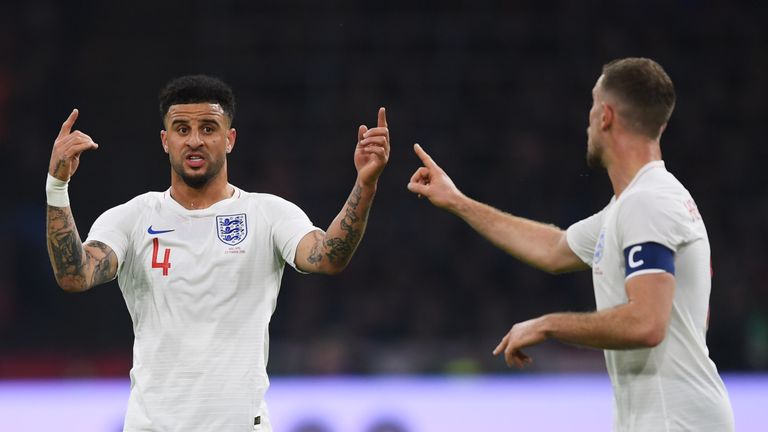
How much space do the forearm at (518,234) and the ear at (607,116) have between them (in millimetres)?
766

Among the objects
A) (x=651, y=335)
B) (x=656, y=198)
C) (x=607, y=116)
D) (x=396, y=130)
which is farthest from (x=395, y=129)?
(x=651, y=335)

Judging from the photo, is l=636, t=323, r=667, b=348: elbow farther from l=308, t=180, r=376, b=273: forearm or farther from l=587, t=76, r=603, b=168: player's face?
l=308, t=180, r=376, b=273: forearm

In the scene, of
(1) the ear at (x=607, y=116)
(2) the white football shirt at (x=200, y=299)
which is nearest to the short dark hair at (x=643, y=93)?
(1) the ear at (x=607, y=116)

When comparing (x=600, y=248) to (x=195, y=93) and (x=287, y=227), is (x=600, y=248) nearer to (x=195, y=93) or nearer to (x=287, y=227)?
(x=287, y=227)

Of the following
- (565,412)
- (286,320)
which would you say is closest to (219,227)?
(565,412)

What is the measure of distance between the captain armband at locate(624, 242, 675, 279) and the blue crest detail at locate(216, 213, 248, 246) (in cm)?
159

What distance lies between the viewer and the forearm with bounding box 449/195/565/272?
4258mm

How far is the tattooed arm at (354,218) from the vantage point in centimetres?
389

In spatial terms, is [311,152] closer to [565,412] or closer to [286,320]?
[286,320]

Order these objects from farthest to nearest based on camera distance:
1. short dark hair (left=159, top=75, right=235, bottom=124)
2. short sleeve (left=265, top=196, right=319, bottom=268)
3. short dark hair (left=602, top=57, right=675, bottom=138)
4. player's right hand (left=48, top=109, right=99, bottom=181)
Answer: short dark hair (left=159, top=75, right=235, bottom=124)
short sleeve (left=265, top=196, right=319, bottom=268)
player's right hand (left=48, top=109, right=99, bottom=181)
short dark hair (left=602, top=57, right=675, bottom=138)

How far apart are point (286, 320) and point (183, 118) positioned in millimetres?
5688

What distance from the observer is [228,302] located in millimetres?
3996

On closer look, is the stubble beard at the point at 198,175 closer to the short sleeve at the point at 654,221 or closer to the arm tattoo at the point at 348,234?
the arm tattoo at the point at 348,234

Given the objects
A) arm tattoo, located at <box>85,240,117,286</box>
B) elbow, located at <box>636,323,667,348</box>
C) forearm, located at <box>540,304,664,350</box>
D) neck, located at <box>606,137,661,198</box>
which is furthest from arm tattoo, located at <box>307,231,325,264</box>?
elbow, located at <box>636,323,667,348</box>
